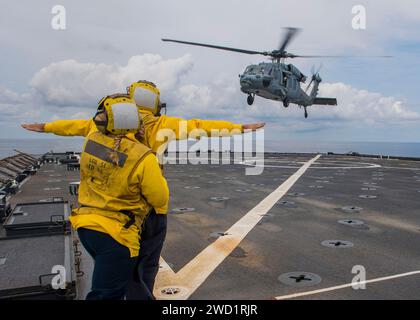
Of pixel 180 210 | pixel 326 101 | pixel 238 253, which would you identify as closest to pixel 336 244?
pixel 238 253

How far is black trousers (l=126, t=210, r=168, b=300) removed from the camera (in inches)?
149

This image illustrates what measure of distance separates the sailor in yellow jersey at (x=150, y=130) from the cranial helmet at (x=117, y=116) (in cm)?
49

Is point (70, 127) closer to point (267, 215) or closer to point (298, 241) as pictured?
point (298, 241)

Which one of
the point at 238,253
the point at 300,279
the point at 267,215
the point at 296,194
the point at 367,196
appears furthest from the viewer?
the point at 296,194

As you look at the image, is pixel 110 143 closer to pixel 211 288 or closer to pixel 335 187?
pixel 211 288

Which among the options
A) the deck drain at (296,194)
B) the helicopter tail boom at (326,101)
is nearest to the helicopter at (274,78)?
the helicopter tail boom at (326,101)

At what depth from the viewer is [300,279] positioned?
5555 mm

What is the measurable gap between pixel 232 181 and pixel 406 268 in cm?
1243

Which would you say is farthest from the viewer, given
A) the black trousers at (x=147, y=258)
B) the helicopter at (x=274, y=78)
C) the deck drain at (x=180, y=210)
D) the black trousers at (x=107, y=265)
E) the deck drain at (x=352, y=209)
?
the helicopter at (x=274, y=78)

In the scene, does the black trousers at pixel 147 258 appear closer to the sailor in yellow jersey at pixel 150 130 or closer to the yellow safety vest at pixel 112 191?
the sailor in yellow jersey at pixel 150 130

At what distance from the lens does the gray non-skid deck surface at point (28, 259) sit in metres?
4.36

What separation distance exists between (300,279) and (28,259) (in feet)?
13.0
